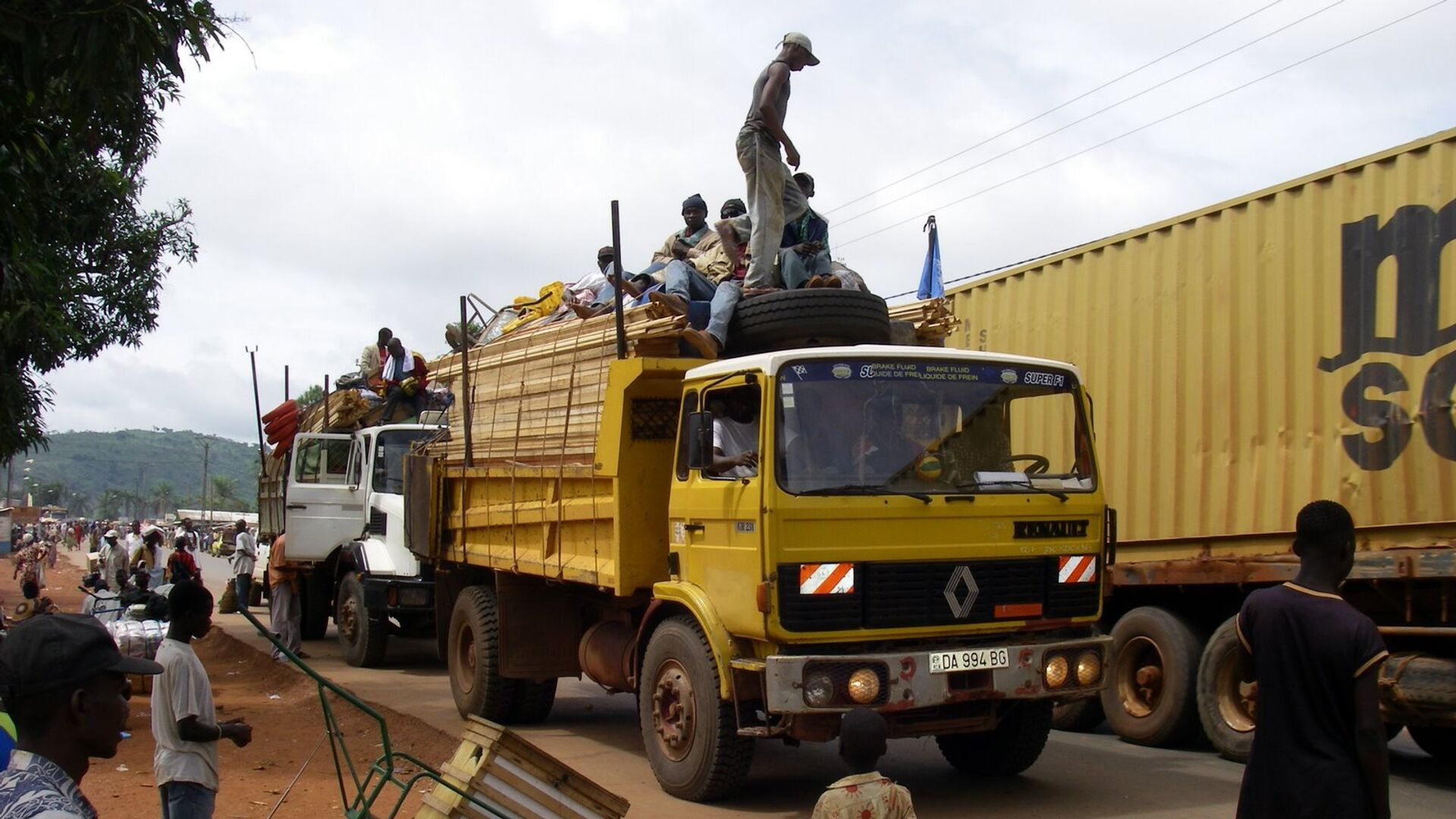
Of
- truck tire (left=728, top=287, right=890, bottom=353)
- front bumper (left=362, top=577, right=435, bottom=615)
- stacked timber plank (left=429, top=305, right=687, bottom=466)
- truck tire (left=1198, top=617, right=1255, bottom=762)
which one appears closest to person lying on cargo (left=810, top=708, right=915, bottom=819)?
truck tire (left=728, top=287, right=890, bottom=353)

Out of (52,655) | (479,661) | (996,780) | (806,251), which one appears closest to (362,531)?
(479,661)

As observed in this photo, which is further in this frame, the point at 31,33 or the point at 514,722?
the point at 514,722

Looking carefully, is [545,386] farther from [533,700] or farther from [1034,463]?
[1034,463]

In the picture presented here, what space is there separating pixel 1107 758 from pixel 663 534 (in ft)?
11.0

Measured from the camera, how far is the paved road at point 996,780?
664 cm

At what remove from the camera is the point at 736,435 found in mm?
6496

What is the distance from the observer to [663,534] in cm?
735

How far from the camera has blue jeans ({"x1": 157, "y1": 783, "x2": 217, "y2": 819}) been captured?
15.1 ft

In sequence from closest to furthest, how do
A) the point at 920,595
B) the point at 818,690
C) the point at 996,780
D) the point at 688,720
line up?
the point at 818,690
the point at 920,595
the point at 688,720
the point at 996,780

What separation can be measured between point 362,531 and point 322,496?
0.69 m

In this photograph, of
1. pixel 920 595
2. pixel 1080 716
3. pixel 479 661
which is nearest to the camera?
pixel 920 595

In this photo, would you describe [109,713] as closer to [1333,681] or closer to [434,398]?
[1333,681]

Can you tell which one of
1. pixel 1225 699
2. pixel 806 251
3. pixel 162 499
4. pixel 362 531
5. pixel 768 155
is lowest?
pixel 162 499

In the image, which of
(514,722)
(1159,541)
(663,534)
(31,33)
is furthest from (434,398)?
(31,33)
